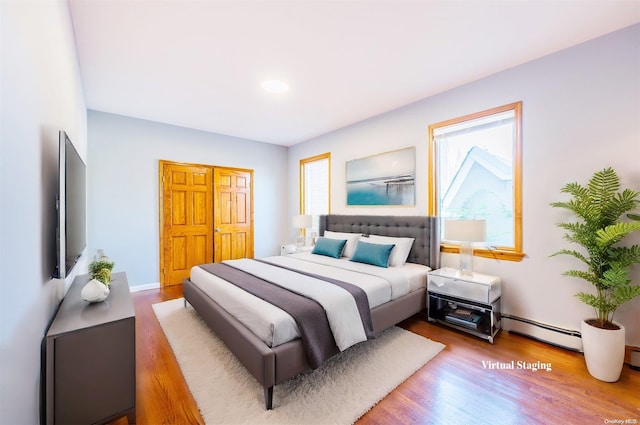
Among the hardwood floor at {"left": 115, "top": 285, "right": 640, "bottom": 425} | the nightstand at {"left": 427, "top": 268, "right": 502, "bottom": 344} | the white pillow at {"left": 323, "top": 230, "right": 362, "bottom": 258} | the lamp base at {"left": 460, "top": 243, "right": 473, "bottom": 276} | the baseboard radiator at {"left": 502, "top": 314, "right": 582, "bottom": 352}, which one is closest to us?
the hardwood floor at {"left": 115, "top": 285, "right": 640, "bottom": 425}

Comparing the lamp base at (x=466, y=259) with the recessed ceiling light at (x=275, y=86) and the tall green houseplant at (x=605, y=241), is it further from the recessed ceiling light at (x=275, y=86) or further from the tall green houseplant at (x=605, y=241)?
the recessed ceiling light at (x=275, y=86)

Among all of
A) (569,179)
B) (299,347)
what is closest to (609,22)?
(569,179)

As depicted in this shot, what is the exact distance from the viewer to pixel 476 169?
3119 mm

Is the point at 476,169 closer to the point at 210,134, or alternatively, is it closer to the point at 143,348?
the point at 143,348

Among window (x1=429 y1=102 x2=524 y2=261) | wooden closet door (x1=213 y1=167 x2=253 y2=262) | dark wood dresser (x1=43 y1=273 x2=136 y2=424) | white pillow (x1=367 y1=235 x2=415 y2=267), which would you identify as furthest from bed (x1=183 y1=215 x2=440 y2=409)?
wooden closet door (x1=213 y1=167 x2=253 y2=262)

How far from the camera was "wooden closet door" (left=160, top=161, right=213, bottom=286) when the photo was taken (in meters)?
4.48

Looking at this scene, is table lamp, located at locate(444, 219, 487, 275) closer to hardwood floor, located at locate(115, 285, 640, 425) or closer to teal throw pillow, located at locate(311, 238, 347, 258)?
hardwood floor, located at locate(115, 285, 640, 425)

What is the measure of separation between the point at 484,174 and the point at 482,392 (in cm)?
220

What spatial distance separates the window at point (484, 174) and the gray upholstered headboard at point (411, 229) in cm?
18

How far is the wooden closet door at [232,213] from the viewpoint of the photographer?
16.6 ft

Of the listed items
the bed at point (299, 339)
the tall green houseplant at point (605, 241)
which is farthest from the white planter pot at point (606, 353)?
the bed at point (299, 339)

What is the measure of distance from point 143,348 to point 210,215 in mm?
2815

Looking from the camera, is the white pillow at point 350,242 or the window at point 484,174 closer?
the window at point 484,174

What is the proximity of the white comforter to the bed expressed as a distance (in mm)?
51
